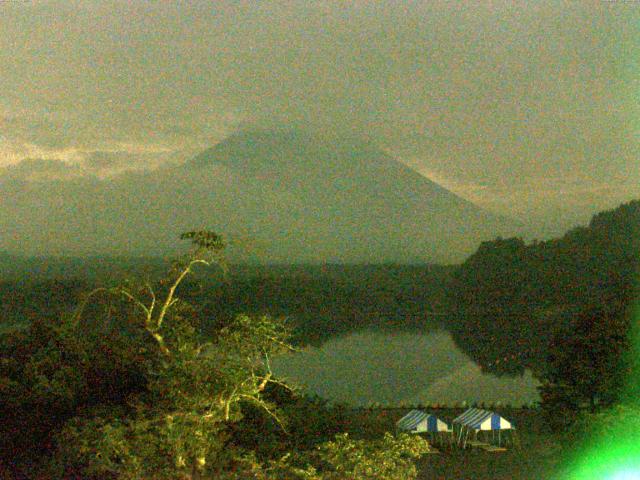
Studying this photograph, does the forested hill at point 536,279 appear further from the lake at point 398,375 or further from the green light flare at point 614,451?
the green light flare at point 614,451

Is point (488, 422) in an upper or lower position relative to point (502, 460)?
upper

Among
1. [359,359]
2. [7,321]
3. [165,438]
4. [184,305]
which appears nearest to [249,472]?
[165,438]

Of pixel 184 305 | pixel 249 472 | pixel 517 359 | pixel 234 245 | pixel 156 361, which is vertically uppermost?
pixel 234 245

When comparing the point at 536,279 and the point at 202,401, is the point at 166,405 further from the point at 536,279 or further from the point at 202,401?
the point at 536,279

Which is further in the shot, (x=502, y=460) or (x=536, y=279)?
(x=536, y=279)

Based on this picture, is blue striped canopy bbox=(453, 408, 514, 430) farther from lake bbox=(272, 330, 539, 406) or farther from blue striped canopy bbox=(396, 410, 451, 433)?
lake bbox=(272, 330, 539, 406)

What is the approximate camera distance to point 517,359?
108 feet

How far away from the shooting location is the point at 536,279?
160 ft

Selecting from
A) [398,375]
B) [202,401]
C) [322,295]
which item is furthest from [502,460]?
[322,295]

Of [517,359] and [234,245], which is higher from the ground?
[234,245]

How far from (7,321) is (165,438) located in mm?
31212

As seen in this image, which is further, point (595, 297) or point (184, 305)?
point (595, 297)

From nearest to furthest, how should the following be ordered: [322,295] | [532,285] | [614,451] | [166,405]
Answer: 1. [166,405]
2. [614,451]
3. [532,285]
4. [322,295]

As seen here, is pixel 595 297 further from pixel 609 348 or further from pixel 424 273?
pixel 609 348
